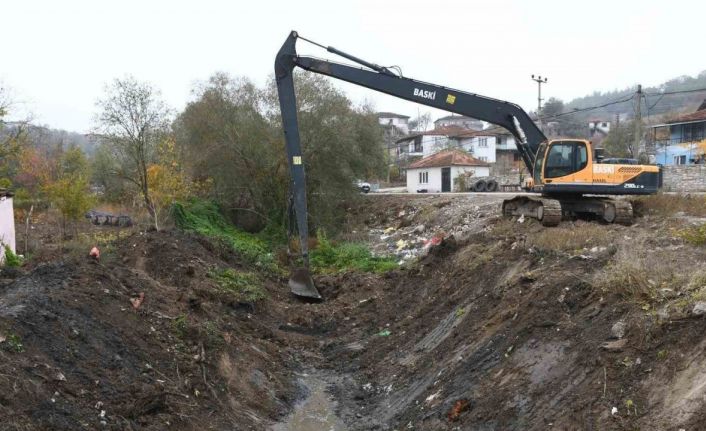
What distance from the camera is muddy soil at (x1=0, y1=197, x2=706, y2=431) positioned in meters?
5.10

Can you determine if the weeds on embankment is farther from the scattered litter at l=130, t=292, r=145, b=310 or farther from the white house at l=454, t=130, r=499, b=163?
the white house at l=454, t=130, r=499, b=163

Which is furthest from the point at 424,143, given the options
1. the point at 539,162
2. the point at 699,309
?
the point at 699,309

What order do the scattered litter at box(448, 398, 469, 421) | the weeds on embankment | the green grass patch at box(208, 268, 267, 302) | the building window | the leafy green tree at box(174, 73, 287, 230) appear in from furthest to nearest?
the building window
the leafy green tree at box(174, 73, 287, 230)
the weeds on embankment
the green grass patch at box(208, 268, 267, 302)
the scattered litter at box(448, 398, 469, 421)

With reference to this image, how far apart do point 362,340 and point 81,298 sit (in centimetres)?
547

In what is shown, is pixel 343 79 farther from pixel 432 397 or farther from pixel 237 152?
pixel 237 152

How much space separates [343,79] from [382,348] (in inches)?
275

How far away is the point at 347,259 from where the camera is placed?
18.1 metres

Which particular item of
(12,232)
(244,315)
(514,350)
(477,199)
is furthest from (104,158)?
(514,350)

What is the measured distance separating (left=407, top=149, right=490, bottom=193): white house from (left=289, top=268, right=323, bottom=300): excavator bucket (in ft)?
88.5

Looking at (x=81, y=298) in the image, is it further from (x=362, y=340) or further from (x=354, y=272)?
(x=354, y=272)

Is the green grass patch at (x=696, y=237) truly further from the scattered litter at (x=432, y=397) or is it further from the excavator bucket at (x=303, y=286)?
the excavator bucket at (x=303, y=286)

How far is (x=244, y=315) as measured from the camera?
1137cm

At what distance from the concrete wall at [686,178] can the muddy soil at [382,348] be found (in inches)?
594

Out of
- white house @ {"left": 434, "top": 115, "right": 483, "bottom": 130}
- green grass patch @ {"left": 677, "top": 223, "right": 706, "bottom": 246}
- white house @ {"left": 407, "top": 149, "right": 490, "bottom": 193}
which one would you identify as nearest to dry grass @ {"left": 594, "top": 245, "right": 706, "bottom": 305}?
green grass patch @ {"left": 677, "top": 223, "right": 706, "bottom": 246}
